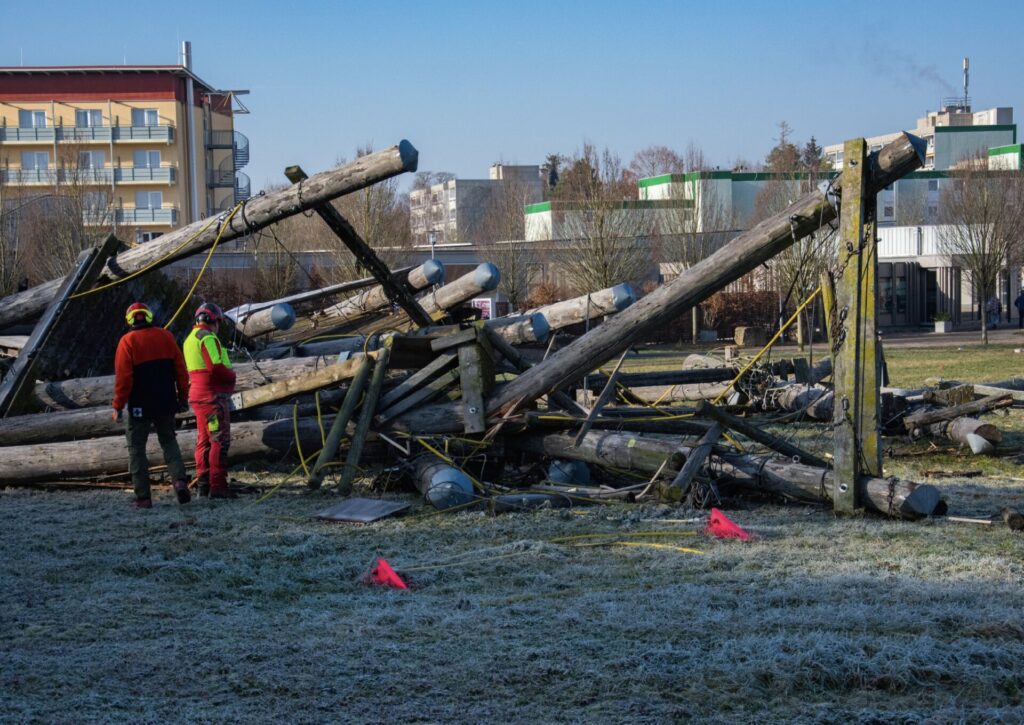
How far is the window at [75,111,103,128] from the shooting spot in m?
67.1

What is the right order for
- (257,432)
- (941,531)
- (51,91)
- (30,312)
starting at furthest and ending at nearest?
(51,91), (30,312), (257,432), (941,531)

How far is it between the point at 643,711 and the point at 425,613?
1.89m

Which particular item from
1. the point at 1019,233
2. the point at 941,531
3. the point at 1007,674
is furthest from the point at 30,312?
the point at 1019,233

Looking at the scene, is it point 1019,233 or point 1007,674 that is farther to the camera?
point 1019,233

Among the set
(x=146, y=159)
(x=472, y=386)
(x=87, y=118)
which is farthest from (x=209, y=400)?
(x=87, y=118)

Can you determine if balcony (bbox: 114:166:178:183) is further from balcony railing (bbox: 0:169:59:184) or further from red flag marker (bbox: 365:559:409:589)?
red flag marker (bbox: 365:559:409:589)

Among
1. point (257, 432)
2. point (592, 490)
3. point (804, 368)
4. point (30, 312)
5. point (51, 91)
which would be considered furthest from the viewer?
point (51, 91)

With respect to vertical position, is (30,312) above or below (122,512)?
above

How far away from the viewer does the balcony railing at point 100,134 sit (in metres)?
65.4

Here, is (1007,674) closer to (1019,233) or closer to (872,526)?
(872,526)

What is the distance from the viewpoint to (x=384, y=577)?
282 inches

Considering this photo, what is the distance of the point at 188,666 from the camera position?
18.0 ft

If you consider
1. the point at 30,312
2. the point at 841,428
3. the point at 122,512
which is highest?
the point at 30,312

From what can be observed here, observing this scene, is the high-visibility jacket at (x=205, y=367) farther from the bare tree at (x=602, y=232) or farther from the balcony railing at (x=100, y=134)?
the balcony railing at (x=100, y=134)
